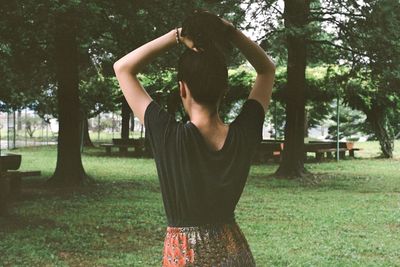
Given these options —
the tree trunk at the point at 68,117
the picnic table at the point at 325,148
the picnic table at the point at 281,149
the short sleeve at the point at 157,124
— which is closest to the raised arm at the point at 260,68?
the short sleeve at the point at 157,124

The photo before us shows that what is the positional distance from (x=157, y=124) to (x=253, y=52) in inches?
19.8

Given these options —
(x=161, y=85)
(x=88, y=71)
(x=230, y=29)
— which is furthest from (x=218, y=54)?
(x=161, y=85)

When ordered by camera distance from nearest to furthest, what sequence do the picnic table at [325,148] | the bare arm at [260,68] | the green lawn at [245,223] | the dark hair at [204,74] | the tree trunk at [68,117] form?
the dark hair at [204,74], the bare arm at [260,68], the green lawn at [245,223], the tree trunk at [68,117], the picnic table at [325,148]

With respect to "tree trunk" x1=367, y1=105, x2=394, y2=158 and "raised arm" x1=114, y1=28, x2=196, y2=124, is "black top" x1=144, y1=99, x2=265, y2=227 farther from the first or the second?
"tree trunk" x1=367, y1=105, x2=394, y2=158

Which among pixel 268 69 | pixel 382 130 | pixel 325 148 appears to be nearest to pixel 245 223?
pixel 268 69

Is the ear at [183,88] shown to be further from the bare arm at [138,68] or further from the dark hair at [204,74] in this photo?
the bare arm at [138,68]

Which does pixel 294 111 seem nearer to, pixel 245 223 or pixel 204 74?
pixel 245 223

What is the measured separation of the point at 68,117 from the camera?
14.9m

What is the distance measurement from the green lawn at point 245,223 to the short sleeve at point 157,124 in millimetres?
5168

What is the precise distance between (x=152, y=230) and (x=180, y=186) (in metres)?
7.26

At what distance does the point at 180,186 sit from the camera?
6.97ft

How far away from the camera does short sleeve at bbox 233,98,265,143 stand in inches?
89.8

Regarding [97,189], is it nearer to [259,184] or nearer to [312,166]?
[259,184]

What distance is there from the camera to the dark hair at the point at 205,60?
6.94 ft
